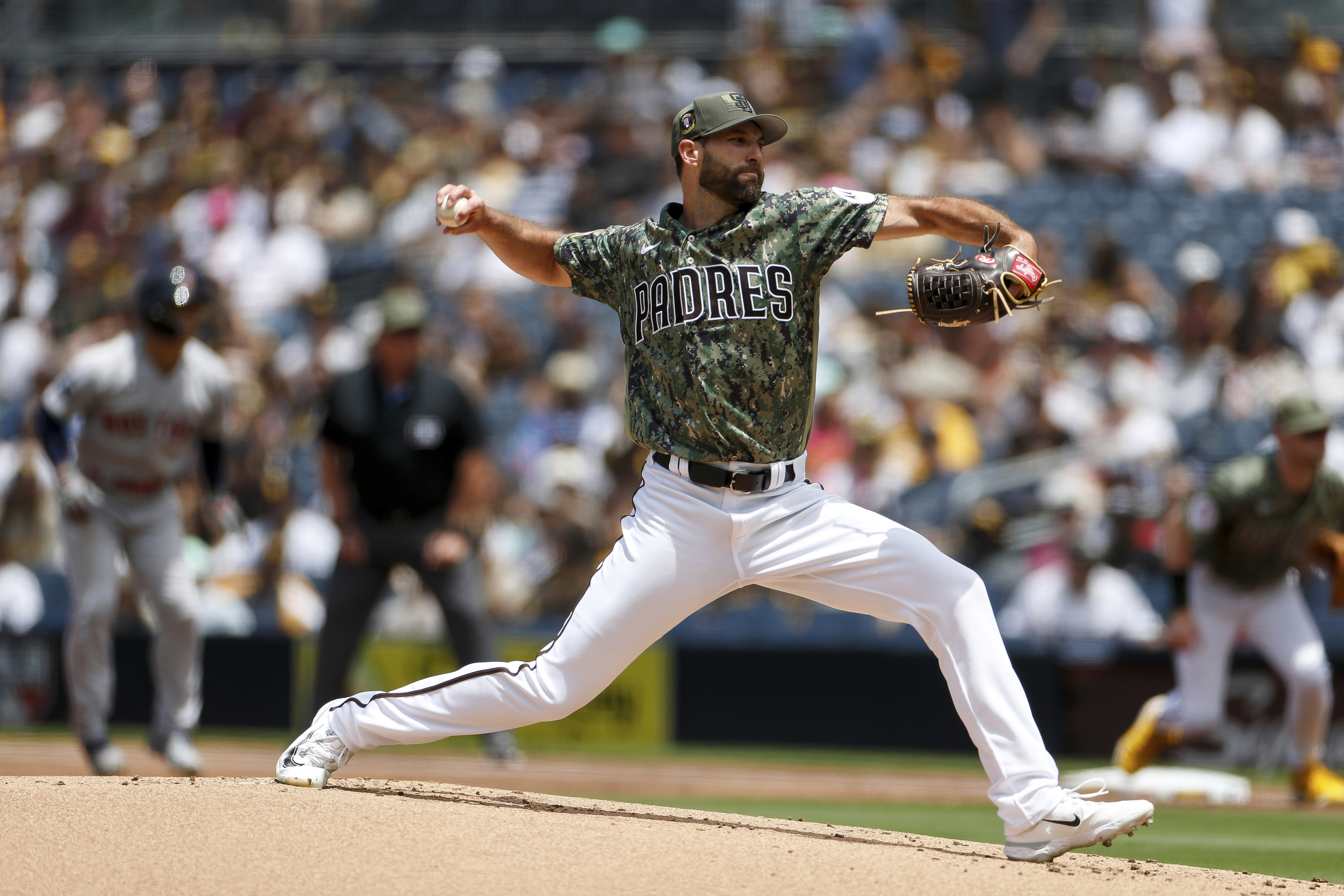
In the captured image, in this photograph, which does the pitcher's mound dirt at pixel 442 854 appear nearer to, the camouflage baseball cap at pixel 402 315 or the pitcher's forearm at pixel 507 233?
the pitcher's forearm at pixel 507 233

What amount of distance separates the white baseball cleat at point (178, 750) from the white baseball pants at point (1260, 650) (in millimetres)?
4887

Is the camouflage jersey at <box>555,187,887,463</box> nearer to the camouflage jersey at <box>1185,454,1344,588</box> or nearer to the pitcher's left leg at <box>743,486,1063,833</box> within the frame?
the pitcher's left leg at <box>743,486,1063,833</box>

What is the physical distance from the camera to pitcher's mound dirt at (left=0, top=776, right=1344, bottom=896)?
13.9 feet

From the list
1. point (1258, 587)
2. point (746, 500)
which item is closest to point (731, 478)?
point (746, 500)

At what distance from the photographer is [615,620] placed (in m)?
4.74

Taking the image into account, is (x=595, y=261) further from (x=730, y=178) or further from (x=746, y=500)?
(x=746, y=500)

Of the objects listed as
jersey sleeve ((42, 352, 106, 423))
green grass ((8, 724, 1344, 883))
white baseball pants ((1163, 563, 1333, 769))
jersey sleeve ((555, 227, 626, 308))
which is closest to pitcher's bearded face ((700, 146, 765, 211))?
jersey sleeve ((555, 227, 626, 308))

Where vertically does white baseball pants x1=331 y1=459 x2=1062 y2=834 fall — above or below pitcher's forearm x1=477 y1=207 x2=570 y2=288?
below

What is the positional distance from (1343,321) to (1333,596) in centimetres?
517

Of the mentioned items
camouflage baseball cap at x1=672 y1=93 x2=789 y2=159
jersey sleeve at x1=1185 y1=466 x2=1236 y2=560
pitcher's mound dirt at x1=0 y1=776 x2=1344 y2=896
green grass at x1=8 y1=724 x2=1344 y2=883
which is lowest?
green grass at x1=8 y1=724 x2=1344 y2=883

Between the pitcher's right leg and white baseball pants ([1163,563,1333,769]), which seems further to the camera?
white baseball pants ([1163,563,1333,769])

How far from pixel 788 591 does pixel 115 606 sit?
4.44 m

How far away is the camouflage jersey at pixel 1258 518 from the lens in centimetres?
819

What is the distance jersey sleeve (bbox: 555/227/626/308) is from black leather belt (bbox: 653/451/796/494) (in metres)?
0.67
